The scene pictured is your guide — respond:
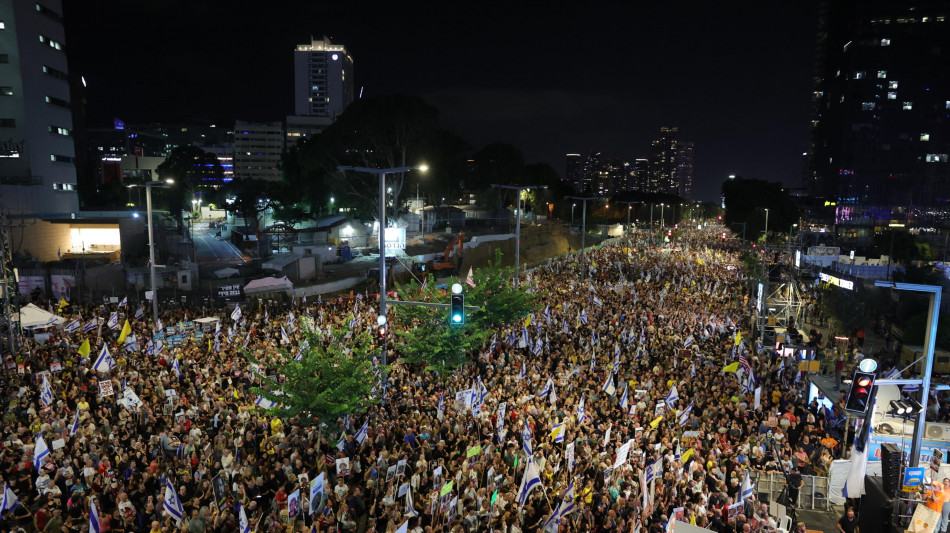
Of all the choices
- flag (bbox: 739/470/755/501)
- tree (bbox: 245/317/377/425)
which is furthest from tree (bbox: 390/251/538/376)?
flag (bbox: 739/470/755/501)

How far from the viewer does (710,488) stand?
11820mm

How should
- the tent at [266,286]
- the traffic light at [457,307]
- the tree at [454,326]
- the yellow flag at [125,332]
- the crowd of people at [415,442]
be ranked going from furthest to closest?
→ the tent at [266,286]
the yellow flag at [125,332]
the tree at [454,326]
the traffic light at [457,307]
the crowd of people at [415,442]

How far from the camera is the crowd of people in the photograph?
1030 centimetres

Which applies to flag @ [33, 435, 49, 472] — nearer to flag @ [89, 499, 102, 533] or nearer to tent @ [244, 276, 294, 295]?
flag @ [89, 499, 102, 533]

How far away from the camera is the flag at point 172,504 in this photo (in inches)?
381

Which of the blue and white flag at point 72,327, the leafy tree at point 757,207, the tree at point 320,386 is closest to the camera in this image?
the tree at point 320,386

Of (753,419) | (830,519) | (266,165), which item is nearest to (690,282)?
(753,419)

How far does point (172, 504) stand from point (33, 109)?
47.8 metres

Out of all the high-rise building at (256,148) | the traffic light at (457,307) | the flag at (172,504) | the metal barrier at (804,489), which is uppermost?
the high-rise building at (256,148)

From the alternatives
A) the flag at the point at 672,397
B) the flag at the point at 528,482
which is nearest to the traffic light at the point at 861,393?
the flag at the point at 672,397

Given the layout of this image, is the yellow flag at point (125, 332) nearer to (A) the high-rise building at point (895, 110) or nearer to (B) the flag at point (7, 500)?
(B) the flag at point (7, 500)

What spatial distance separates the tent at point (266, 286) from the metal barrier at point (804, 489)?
80.5ft

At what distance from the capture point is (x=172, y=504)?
32.0 ft

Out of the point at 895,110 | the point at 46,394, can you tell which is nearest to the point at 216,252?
the point at 46,394
